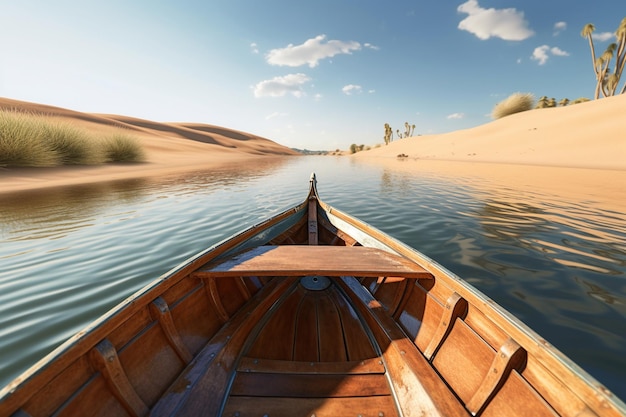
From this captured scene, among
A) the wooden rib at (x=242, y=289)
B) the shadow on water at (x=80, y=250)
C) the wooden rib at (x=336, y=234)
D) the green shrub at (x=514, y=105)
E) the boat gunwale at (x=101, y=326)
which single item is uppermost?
the green shrub at (x=514, y=105)

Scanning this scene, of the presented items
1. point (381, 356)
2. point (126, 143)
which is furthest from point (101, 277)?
point (126, 143)

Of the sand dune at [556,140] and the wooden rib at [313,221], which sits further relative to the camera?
the sand dune at [556,140]

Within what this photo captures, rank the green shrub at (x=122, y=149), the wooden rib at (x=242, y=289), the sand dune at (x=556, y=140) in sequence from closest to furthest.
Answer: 1. the wooden rib at (x=242, y=289)
2. the sand dune at (x=556, y=140)
3. the green shrub at (x=122, y=149)

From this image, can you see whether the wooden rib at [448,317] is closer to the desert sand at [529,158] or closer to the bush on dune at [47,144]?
the desert sand at [529,158]

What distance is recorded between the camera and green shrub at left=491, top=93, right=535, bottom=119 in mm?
49562

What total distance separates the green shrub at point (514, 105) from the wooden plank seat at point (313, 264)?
67747mm

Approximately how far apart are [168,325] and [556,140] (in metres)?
42.2

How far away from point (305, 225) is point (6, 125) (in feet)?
71.0

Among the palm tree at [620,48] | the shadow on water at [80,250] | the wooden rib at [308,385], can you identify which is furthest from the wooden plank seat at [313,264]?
the palm tree at [620,48]

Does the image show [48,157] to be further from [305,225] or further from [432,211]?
[432,211]

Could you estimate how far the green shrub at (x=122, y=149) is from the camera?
2347cm

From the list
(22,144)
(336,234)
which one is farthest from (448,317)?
(22,144)

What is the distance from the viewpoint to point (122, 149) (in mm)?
24359

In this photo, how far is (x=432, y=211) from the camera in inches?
368
